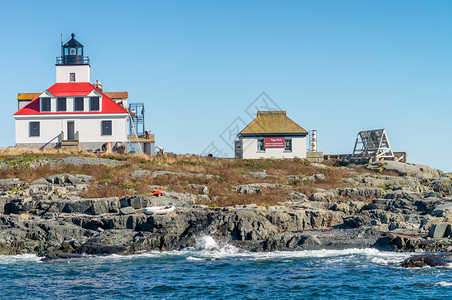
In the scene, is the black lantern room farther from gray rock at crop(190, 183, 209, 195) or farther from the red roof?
gray rock at crop(190, 183, 209, 195)

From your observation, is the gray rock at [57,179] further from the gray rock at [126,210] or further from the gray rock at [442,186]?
the gray rock at [442,186]

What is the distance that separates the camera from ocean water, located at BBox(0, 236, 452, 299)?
59.1ft

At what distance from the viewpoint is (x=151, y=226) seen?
2706 centimetres

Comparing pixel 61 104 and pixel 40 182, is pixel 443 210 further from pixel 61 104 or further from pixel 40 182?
pixel 61 104

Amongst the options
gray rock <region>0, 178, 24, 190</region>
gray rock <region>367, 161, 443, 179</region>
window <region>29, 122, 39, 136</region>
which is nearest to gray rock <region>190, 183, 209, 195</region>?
gray rock <region>0, 178, 24, 190</region>

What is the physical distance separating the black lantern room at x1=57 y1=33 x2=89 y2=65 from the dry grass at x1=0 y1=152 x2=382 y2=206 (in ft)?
40.2

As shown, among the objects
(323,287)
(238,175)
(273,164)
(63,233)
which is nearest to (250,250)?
(323,287)

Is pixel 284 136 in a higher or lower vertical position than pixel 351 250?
higher

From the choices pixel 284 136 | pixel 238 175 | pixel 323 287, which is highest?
pixel 284 136

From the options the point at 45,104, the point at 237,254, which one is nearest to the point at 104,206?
the point at 237,254

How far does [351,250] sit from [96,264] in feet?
38.3

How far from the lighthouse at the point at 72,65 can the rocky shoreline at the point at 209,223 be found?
22.6 metres

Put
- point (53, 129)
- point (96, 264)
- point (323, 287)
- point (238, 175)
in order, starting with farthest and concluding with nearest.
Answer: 1. point (53, 129)
2. point (238, 175)
3. point (96, 264)
4. point (323, 287)

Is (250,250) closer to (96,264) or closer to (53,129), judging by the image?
(96,264)
